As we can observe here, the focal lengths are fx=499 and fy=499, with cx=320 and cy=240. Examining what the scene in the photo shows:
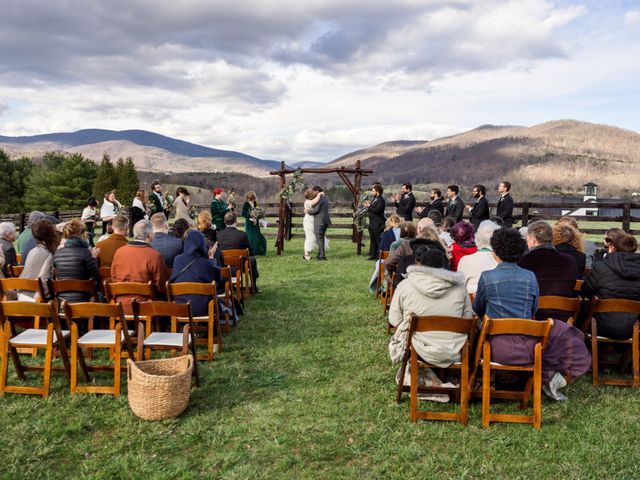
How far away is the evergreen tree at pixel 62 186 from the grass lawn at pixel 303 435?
5900 centimetres

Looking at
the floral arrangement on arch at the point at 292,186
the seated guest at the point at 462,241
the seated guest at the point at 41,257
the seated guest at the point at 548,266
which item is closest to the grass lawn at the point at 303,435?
the seated guest at the point at 548,266

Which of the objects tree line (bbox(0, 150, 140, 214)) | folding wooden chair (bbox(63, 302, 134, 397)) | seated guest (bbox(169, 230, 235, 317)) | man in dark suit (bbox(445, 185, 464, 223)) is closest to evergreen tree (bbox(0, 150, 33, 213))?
tree line (bbox(0, 150, 140, 214))

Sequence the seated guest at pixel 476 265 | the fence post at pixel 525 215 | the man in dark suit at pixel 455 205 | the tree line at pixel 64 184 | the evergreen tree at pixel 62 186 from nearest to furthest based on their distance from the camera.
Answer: the seated guest at pixel 476 265
the man in dark suit at pixel 455 205
the fence post at pixel 525 215
the tree line at pixel 64 184
the evergreen tree at pixel 62 186

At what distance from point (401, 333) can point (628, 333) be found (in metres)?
2.18

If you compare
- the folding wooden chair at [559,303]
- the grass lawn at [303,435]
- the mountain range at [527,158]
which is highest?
the mountain range at [527,158]

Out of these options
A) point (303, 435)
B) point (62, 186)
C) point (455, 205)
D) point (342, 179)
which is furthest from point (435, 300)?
point (62, 186)

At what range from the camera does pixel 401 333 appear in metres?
4.46

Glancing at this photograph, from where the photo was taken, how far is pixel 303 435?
3773 millimetres

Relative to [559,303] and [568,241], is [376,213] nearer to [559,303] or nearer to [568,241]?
[568,241]

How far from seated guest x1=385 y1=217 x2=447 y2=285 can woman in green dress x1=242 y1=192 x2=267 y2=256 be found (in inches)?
235

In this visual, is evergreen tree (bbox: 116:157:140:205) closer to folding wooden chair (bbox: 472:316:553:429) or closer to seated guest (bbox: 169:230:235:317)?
seated guest (bbox: 169:230:235:317)

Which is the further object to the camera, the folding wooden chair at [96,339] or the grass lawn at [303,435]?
the folding wooden chair at [96,339]

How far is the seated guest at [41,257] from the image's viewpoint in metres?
5.47

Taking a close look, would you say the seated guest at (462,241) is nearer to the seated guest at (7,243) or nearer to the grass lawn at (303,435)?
the grass lawn at (303,435)
